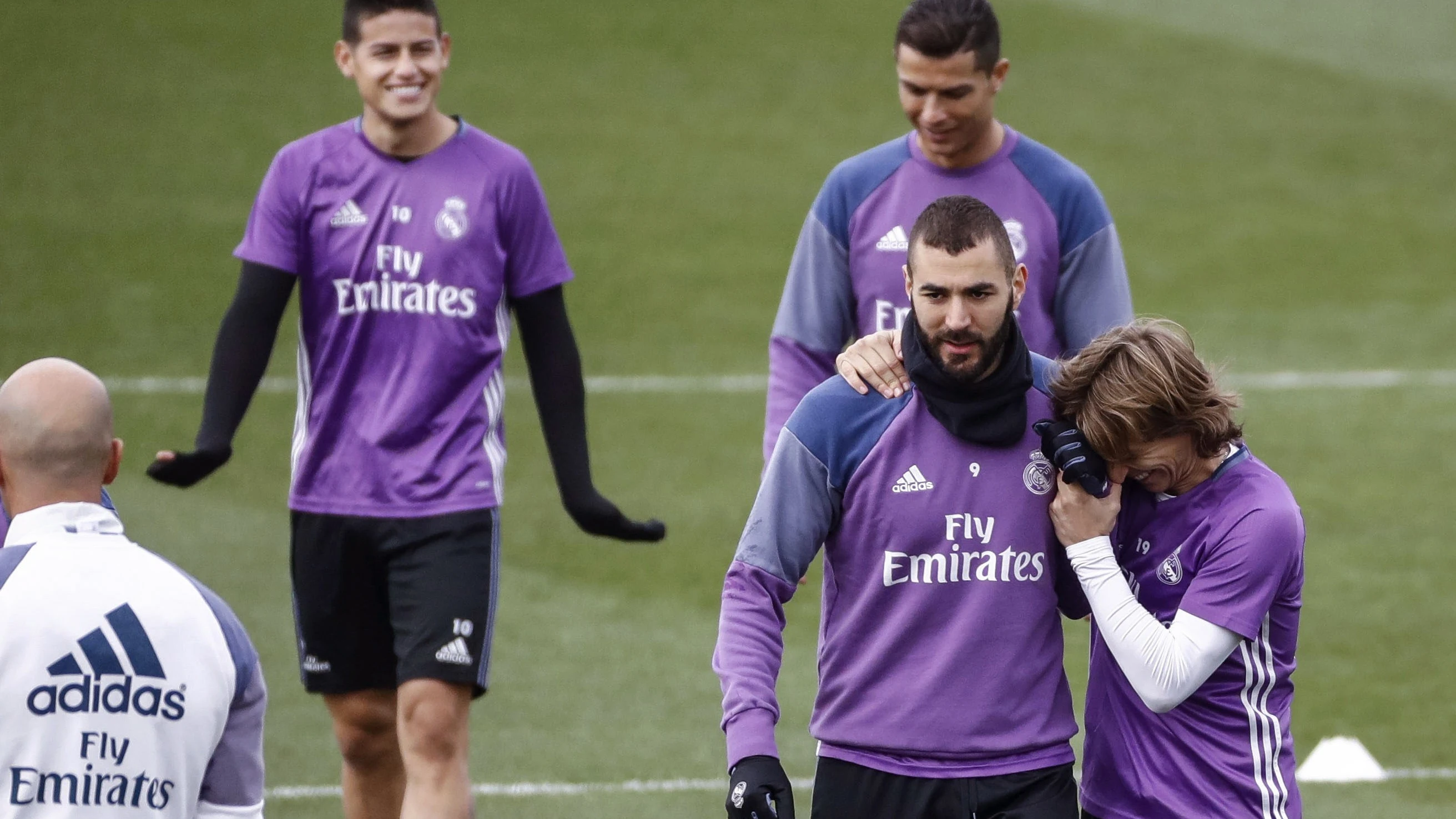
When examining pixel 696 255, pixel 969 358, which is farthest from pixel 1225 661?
pixel 696 255

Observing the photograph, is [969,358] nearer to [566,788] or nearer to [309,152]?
[309,152]

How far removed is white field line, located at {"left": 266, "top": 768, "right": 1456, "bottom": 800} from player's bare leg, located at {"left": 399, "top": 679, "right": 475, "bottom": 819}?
1911 mm

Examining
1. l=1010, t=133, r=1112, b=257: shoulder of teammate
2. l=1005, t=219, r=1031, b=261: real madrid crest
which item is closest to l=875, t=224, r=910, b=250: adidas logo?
l=1005, t=219, r=1031, b=261: real madrid crest

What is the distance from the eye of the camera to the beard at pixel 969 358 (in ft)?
14.0

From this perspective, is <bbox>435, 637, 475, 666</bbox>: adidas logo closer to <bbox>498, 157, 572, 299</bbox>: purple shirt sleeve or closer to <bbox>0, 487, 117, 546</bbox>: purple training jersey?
<bbox>498, 157, 572, 299</bbox>: purple shirt sleeve

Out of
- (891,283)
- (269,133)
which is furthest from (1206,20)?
(891,283)

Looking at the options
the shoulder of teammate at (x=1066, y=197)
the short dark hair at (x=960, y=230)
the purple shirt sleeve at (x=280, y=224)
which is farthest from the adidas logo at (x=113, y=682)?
the shoulder of teammate at (x=1066, y=197)

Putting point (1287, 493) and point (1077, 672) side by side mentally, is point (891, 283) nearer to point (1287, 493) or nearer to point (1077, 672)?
point (1287, 493)

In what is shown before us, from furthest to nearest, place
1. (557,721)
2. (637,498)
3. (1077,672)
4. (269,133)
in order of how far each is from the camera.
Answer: (269,133) < (637,498) < (1077,672) < (557,721)

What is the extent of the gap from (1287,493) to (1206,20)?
23.6 meters

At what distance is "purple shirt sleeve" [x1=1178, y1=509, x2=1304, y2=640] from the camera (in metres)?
4.16

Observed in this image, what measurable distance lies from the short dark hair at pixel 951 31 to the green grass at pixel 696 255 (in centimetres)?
300

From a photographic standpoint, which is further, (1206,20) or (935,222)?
(1206,20)

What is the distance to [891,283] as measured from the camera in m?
5.77
